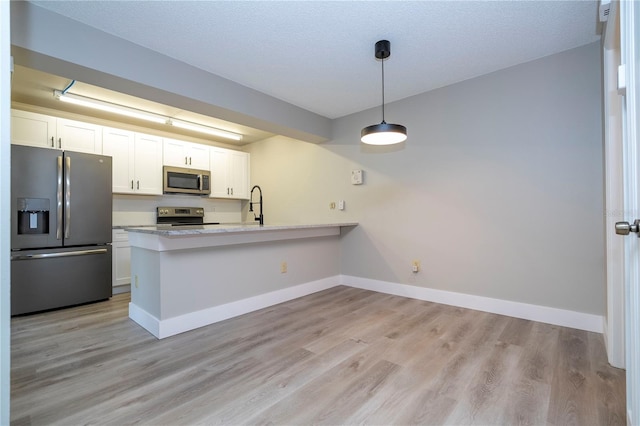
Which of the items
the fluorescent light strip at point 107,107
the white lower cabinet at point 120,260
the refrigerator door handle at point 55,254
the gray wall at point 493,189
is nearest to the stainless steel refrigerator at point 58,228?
the refrigerator door handle at point 55,254

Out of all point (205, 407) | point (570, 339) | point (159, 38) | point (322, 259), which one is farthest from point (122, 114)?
point (570, 339)

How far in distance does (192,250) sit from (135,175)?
2.30 m

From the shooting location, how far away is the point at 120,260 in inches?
153

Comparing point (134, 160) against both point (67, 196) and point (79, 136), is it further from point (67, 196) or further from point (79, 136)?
point (67, 196)

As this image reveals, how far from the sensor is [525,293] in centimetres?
278

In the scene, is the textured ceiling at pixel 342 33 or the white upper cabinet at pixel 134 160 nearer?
the textured ceiling at pixel 342 33

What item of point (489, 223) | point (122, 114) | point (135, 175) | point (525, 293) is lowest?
point (525, 293)

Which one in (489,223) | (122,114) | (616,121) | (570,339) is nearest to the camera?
(616,121)

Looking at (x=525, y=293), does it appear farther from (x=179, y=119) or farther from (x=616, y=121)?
(x=179, y=119)

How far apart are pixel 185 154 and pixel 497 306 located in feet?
15.4

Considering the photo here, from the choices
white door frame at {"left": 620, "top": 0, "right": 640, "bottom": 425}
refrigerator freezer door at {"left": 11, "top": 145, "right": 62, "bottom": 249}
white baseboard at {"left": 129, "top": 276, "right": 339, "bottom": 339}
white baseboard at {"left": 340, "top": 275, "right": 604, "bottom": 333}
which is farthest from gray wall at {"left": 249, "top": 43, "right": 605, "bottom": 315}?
refrigerator freezer door at {"left": 11, "top": 145, "right": 62, "bottom": 249}

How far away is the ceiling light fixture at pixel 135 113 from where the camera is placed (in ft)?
11.0

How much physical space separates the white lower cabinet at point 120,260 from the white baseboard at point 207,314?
4.03 ft

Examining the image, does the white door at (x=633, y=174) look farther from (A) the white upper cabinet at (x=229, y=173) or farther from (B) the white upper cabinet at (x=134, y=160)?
(A) the white upper cabinet at (x=229, y=173)
